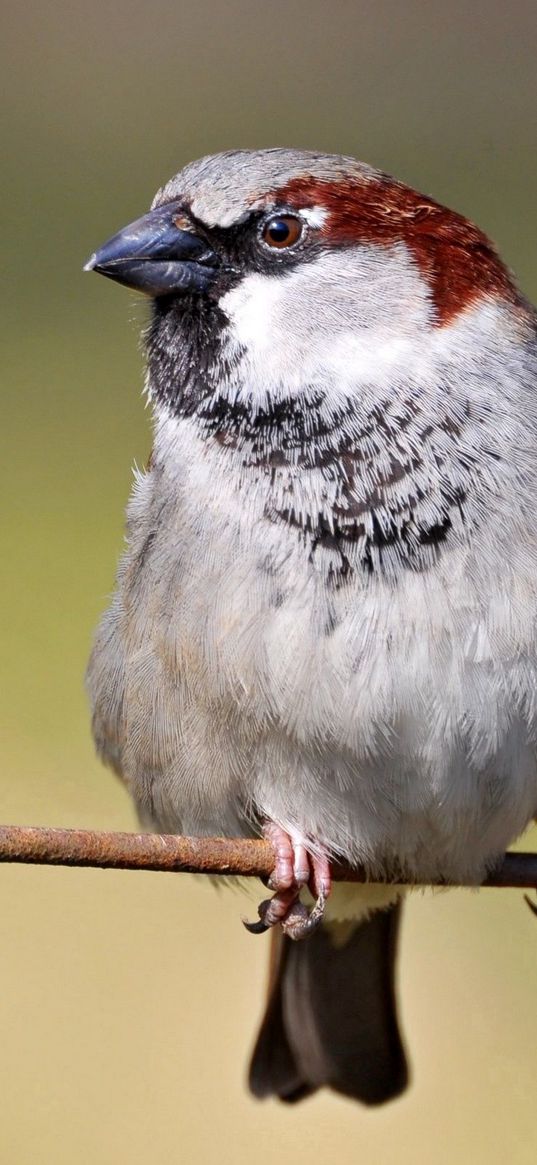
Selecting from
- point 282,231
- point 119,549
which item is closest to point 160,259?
point 282,231

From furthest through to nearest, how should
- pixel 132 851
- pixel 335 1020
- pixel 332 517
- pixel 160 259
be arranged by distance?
pixel 335 1020 < pixel 160 259 < pixel 332 517 < pixel 132 851

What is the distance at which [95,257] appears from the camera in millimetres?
1851

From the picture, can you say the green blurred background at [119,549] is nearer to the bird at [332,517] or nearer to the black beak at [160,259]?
the black beak at [160,259]

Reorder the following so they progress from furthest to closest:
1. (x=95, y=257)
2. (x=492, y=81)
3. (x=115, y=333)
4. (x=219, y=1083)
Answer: (x=492, y=81) < (x=115, y=333) < (x=219, y=1083) < (x=95, y=257)

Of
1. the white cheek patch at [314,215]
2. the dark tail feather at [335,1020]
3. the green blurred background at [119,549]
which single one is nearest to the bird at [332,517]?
the white cheek patch at [314,215]

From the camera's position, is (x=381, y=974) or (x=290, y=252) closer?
(x=290, y=252)

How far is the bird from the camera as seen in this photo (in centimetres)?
171

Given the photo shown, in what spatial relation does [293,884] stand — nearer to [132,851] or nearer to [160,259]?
[132,851]

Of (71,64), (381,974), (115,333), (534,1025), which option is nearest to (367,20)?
(71,64)

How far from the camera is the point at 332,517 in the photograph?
5.61 feet

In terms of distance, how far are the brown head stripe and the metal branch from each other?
2.25 feet

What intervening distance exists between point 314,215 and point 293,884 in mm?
808

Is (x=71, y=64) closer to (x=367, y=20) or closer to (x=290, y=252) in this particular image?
(x=367, y=20)

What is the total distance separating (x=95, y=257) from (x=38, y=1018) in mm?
1979
